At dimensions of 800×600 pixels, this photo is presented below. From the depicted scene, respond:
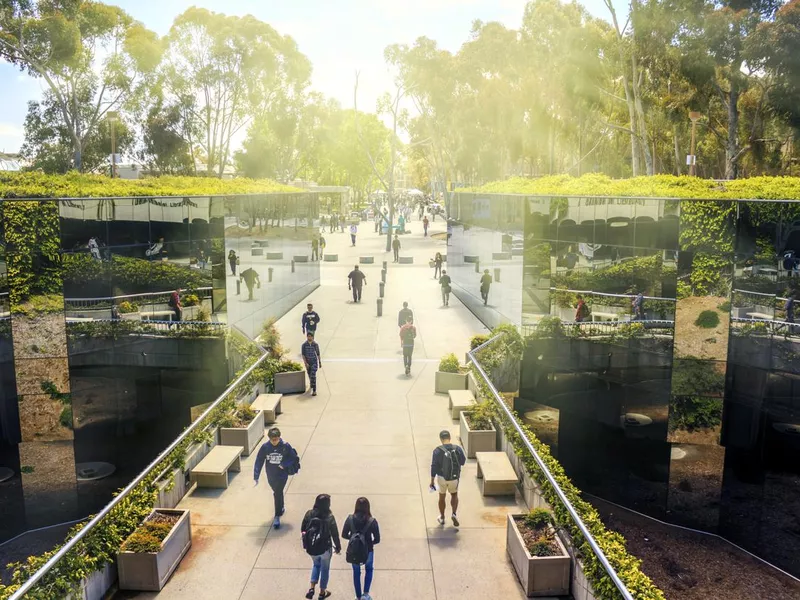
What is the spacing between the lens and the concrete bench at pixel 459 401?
13148 mm

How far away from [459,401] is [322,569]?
652cm

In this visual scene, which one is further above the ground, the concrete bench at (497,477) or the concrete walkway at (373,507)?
the concrete bench at (497,477)

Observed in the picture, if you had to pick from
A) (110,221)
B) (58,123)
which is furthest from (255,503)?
(58,123)

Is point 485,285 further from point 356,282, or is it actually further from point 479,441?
point 479,441

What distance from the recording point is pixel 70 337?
16.0 metres

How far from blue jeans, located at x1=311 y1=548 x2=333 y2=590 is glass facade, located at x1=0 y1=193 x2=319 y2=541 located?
8.40m

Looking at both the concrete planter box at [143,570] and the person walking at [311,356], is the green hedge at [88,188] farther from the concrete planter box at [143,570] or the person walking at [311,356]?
the concrete planter box at [143,570]

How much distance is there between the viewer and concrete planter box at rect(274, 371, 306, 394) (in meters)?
15.0

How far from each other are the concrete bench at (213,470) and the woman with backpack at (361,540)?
349 centimetres

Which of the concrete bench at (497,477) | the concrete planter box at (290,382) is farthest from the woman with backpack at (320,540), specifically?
the concrete planter box at (290,382)

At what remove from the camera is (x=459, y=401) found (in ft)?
43.8

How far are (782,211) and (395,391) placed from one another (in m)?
8.42

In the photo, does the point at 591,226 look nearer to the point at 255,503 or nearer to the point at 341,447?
the point at 341,447

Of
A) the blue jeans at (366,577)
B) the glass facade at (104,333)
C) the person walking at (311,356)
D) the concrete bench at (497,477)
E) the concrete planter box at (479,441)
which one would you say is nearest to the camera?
the blue jeans at (366,577)
